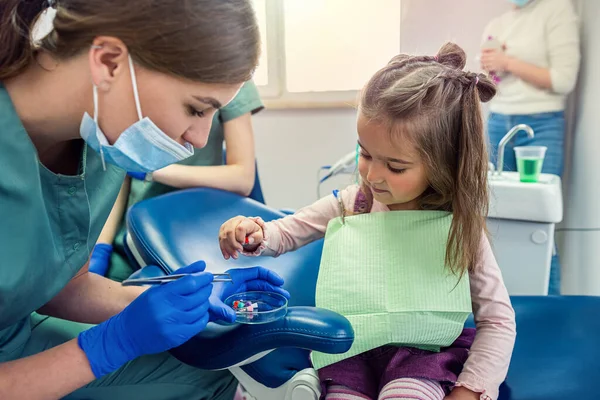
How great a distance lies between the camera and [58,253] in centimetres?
93

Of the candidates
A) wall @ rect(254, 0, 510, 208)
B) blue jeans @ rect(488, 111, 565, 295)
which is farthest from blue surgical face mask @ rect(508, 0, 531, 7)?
wall @ rect(254, 0, 510, 208)

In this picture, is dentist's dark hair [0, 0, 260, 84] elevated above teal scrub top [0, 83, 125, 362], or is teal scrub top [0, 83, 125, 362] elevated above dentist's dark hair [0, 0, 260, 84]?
dentist's dark hair [0, 0, 260, 84]

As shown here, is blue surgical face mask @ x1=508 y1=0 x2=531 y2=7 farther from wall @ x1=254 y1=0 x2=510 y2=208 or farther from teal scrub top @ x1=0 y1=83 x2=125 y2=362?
teal scrub top @ x1=0 y1=83 x2=125 y2=362

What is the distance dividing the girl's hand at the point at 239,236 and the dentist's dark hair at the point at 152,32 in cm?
43

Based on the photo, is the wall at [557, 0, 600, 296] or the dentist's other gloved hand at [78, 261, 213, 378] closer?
the dentist's other gloved hand at [78, 261, 213, 378]

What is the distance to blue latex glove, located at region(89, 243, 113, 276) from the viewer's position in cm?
158

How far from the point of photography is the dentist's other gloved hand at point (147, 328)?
0.83m

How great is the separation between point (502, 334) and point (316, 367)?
1.21 ft

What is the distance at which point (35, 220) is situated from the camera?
0.84 m

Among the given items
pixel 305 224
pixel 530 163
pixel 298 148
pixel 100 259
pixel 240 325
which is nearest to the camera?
pixel 240 325

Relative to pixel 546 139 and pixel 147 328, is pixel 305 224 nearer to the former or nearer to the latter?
pixel 147 328

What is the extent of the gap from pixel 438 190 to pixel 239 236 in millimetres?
439

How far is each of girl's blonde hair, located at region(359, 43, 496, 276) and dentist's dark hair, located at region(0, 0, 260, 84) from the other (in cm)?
34

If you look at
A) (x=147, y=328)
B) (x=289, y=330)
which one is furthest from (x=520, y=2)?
(x=147, y=328)
